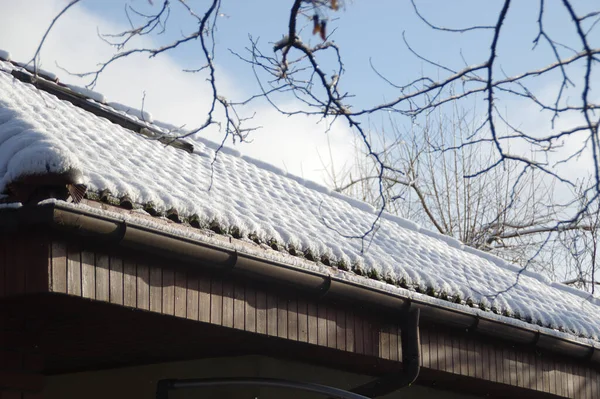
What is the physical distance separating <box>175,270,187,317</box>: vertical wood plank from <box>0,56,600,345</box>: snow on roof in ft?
1.09

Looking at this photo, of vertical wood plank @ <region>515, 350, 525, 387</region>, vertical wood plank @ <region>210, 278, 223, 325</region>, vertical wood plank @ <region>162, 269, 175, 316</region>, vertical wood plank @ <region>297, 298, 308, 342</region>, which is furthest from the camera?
vertical wood plank @ <region>515, 350, 525, 387</region>

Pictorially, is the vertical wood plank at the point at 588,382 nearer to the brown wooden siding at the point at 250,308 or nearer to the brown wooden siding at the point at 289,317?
the brown wooden siding at the point at 289,317

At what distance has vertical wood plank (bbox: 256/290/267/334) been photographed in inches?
169

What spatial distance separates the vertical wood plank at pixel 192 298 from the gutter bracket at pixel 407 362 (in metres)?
1.47

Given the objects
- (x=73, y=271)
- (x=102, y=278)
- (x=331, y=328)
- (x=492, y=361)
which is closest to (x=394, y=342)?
(x=331, y=328)

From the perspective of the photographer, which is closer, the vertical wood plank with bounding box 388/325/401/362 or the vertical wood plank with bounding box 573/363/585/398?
the vertical wood plank with bounding box 388/325/401/362

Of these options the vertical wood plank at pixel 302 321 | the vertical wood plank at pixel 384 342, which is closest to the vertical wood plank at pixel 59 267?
the vertical wood plank at pixel 302 321

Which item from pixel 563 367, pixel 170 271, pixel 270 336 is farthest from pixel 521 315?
pixel 170 271

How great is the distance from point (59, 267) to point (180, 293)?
0.66 metres

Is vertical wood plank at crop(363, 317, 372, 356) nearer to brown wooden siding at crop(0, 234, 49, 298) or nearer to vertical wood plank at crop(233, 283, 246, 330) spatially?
vertical wood plank at crop(233, 283, 246, 330)

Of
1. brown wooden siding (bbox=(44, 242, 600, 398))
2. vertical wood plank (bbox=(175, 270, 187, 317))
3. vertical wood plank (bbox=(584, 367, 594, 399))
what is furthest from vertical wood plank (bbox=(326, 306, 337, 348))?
vertical wood plank (bbox=(584, 367, 594, 399))

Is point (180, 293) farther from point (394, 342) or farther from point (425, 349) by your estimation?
point (425, 349)

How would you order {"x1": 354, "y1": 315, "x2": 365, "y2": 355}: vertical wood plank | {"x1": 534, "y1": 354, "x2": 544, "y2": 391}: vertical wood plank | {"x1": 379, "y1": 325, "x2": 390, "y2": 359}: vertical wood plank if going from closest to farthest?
{"x1": 354, "y1": 315, "x2": 365, "y2": 355}: vertical wood plank
{"x1": 379, "y1": 325, "x2": 390, "y2": 359}: vertical wood plank
{"x1": 534, "y1": 354, "x2": 544, "y2": 391}: vertical wood plank

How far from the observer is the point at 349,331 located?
479 centimetres
